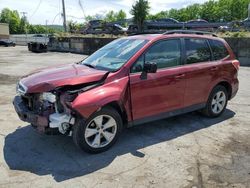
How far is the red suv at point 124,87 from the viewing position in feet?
13.8

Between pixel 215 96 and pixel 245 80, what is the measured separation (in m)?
5.11

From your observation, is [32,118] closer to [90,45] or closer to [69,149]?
[69,149]

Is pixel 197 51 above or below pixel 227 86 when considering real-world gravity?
above

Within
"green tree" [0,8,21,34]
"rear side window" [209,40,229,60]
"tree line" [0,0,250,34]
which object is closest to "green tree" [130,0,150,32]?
"rear side window" [209,40,229,60]

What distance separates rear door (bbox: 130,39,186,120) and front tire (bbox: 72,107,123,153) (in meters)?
0.42

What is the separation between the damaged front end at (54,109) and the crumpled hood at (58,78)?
7cm

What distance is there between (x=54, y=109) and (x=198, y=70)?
111 inches

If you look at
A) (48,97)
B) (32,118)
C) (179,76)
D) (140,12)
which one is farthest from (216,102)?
(140,12)

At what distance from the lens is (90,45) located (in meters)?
24.1

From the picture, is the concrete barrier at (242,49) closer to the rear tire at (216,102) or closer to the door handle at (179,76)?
the rear tire at (216,102)

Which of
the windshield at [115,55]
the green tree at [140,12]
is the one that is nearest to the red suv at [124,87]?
the windshield at [115,55]

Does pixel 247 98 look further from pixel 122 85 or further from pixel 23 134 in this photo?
pixel 23 134

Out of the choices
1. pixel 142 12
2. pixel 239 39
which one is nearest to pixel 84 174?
pixel 239 39

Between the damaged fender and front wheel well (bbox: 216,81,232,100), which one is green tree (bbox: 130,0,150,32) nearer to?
front wheel well (bbox: 216,81,232,100)
